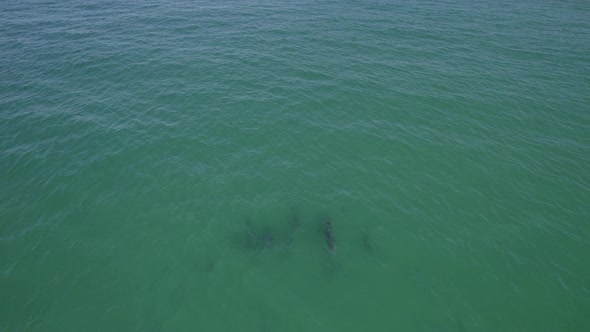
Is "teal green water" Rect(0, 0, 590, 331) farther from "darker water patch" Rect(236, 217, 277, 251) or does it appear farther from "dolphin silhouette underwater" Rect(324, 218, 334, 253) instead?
"dolphin silhouette underwater" Rect(324, 218, 334, 253)

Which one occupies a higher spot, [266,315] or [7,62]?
[7,62]

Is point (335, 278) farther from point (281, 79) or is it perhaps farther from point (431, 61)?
point (431, 61)

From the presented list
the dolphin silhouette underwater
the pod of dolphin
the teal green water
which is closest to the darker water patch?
the pod of dolphin

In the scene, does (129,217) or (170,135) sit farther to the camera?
(170,135)

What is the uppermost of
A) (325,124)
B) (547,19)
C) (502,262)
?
(547,19)

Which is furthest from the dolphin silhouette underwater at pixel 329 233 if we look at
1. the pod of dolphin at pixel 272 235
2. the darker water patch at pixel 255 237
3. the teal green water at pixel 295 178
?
the darker water patch at pixel 255 237

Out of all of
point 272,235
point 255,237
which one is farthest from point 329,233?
point 255,237

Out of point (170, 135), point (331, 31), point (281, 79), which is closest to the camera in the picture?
point (170, 135)

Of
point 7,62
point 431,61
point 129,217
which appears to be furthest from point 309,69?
point 7,62
